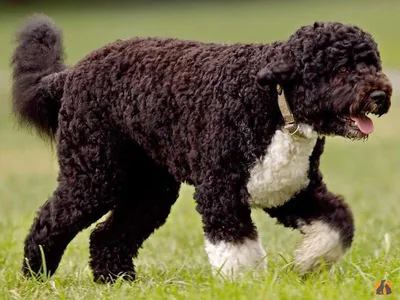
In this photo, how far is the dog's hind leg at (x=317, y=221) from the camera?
561 cm

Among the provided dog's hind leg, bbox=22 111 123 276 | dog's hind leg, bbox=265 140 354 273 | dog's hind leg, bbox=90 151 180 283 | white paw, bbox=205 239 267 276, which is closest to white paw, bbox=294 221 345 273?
dog's hind leg, bbox=265 140 354 273

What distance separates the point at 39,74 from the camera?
702cm

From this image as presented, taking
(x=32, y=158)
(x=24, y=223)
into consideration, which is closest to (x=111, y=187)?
(x=24, y=223)

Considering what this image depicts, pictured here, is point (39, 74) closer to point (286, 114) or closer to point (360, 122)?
point (286, 114)

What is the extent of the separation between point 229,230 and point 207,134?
61 centimetres

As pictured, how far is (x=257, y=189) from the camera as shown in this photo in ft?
18.1

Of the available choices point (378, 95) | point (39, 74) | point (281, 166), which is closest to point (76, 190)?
point (39, 74)

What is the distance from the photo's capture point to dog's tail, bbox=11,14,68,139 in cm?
688

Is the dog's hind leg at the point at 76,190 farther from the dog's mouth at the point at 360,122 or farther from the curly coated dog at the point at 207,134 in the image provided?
the dog's mouth at the point at 360,122

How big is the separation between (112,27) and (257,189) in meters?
36.9

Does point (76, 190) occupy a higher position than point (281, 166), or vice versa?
point (281, 166)

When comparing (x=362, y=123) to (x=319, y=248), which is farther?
(x=319, y=248)

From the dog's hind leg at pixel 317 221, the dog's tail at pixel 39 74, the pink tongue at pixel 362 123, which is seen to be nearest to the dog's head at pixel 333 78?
the pink tongue at pixel 362 123

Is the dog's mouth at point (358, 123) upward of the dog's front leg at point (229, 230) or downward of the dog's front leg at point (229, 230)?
upward
